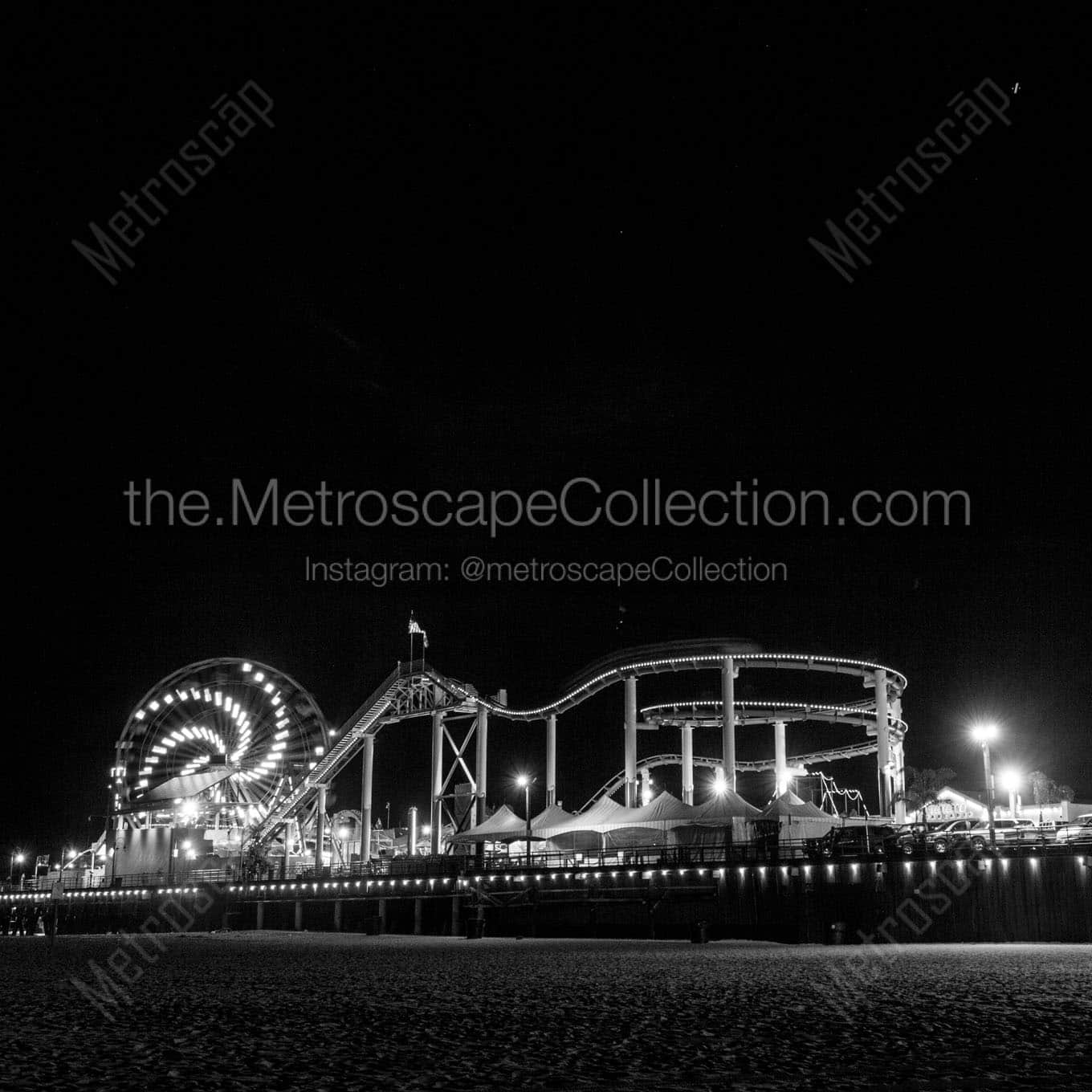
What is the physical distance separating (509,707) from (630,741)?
14108 mm

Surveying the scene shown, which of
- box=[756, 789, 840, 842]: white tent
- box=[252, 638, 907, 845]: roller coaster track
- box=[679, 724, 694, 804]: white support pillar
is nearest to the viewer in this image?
box=[756, 789, 840, 842]: white tent

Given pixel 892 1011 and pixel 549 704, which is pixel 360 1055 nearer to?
pixel 892 1011

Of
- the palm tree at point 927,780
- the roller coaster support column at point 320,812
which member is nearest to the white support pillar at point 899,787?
the palm tree at point 927,780

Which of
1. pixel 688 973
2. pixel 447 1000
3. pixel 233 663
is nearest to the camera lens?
pixel 447 1000

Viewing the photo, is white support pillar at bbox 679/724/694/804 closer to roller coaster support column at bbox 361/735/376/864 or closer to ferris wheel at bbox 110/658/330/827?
roller coaster support column at bbox 361/735/376/864

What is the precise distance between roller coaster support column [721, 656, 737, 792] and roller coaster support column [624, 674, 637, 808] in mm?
6119

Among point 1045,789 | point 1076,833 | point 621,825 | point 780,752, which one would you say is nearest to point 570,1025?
point 1076,833

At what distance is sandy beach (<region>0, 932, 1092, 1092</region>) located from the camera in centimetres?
1226

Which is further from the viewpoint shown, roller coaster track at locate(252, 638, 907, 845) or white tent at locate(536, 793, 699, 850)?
roller coaster track at locate(252, 638, 907, 845)

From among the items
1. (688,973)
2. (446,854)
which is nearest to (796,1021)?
(688,973)

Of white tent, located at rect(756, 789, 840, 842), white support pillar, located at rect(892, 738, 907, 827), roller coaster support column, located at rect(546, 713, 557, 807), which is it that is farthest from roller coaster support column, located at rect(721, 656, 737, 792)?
roller coaster support column, located at rect(546, 713, 557, 807)

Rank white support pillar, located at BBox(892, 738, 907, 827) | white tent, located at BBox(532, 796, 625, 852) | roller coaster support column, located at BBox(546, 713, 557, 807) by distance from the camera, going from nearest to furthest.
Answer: white tent, located at BBox(532, 796, 625, 852) → white support pillar, located at BBox(892, 738, 907, 827) → roller coaster support column, located at BBox(546, 713, 557, 807)

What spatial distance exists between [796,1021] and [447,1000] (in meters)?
6.44

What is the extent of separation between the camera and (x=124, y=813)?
273 feet
